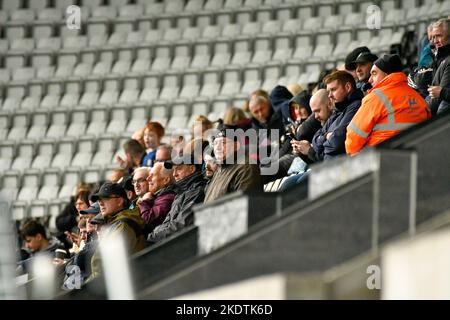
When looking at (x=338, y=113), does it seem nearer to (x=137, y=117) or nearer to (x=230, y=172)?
(x=230, y=172)

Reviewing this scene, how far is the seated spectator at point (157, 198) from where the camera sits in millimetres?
7898

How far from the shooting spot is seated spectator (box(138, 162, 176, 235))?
790cm

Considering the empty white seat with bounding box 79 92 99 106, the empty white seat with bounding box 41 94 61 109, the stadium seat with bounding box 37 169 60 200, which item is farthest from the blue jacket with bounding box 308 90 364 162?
the empty white seat with bounding box 41 94 61 109

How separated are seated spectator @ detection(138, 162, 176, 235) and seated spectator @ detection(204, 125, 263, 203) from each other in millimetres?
724

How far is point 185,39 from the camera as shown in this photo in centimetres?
1573

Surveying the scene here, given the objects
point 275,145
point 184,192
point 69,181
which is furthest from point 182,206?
point 69,181

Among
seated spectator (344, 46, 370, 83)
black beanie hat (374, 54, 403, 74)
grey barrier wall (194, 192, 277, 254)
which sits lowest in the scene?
grey barrier wall (194, 192, 277, 254)

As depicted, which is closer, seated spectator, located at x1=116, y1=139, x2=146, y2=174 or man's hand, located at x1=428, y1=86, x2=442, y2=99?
man's hand, located at x1=428, y1=86, x2=442, y2=99

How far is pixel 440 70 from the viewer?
7234 mm

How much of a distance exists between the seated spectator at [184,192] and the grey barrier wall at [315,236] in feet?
6.28

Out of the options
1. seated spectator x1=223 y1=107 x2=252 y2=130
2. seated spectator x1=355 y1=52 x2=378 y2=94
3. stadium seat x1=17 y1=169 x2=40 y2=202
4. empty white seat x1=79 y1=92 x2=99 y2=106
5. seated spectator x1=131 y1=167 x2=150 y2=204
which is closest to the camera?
seated spectator x1=355 y1=52 x2=378 y2=94

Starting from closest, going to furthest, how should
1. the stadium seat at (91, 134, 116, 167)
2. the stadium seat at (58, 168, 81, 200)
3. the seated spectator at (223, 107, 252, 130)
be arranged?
1. the seated spectator at (223, 107, 252, 130)
2. the stadium seat at (58, 168, 81, 200)
3. the stadium seat at (91, 134, 116, 167)

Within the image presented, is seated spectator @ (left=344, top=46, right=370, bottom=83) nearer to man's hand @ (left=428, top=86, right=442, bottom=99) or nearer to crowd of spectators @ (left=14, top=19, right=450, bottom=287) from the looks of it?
crowd of spectators @ (left=14, top=19, right=450, bottom=287)

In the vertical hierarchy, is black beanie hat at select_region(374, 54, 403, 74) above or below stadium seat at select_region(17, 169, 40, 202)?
below
